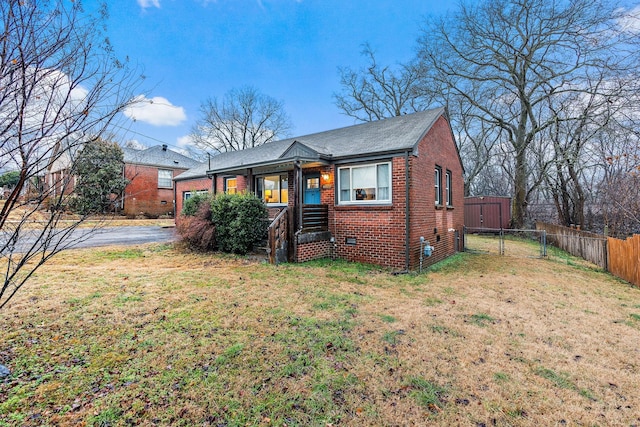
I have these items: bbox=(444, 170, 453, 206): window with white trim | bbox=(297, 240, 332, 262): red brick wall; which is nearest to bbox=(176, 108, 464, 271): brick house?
bbox=(297, 240, 332, 262): red brick wall

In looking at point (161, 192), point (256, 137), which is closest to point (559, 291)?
point (161, 192)

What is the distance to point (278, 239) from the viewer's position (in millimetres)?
8531

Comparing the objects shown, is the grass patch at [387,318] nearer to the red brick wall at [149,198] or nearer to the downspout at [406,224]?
the downspout at [406,224]

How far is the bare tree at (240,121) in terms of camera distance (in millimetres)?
33750

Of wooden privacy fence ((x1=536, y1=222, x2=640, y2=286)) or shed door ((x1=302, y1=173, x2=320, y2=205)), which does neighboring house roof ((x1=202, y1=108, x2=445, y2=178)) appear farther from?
wooden privacy fence ((x1=536, y1=222, x2=640, y2=286))

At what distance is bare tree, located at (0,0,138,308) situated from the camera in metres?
2.14

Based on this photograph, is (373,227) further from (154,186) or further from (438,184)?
(154,186)

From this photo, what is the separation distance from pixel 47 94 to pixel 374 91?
28.7m

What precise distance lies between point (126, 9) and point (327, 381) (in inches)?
181

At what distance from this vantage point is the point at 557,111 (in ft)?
54.6

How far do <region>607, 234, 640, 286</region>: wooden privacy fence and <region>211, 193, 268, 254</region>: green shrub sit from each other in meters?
10.3

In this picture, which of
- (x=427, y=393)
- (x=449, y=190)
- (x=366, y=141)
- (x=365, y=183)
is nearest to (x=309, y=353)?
(x=427, y=393)

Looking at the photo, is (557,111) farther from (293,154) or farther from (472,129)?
(293,154)

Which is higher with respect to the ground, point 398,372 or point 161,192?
point 161,192
